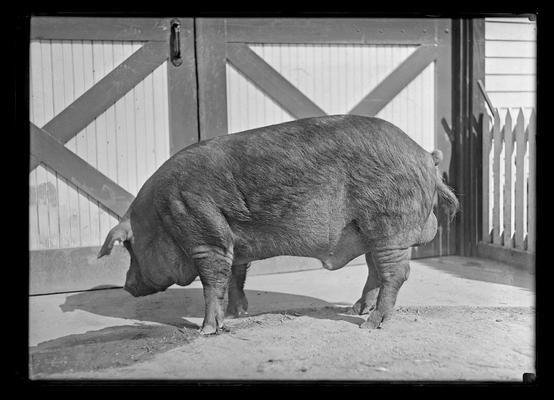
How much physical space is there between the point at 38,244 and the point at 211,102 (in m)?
2.16

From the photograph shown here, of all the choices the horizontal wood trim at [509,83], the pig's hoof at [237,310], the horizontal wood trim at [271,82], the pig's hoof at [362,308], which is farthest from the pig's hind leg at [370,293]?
the horizontal wood trim at [509,83]

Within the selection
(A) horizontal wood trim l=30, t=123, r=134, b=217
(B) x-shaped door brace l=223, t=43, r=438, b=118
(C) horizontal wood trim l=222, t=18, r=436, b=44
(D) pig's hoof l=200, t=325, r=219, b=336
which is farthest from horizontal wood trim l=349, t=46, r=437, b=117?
(D) pig's hoof l=200, t=325, r=219, b=336

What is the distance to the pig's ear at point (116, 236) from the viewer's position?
5348mm

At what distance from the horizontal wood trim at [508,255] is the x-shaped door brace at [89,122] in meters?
3.93

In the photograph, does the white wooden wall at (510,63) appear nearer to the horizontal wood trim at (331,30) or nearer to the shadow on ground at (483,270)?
the horizontal wood trim at (331,30)

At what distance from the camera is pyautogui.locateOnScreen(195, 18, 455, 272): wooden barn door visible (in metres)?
7.37

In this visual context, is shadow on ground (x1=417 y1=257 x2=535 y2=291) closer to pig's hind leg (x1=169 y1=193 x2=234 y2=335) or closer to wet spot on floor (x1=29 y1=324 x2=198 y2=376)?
pig's hind leg (x1=169 y1=193 x2=234 y2=335)

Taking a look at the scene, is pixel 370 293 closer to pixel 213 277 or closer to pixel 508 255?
pixel 213 277

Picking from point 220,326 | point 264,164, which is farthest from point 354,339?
point 264,164

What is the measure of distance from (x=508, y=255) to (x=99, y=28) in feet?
15.7

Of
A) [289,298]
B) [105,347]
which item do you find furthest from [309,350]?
[289,298]

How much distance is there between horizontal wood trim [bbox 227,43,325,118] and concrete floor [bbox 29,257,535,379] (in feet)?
5.67

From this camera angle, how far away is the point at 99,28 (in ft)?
22.6

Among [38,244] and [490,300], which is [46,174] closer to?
[38,244]
